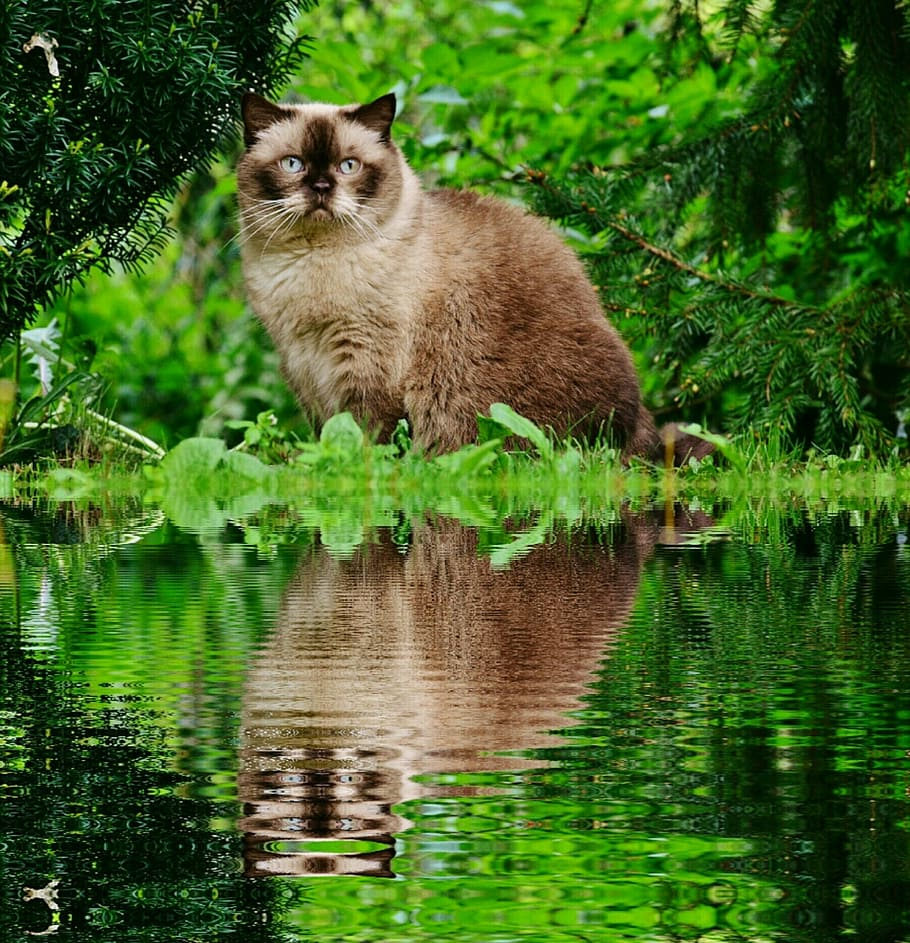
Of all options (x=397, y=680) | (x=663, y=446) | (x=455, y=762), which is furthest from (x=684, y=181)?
(x=455, y=762)

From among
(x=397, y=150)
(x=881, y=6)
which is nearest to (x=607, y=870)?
(x=397, y=150)

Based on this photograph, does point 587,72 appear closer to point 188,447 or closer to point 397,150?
point 397,150

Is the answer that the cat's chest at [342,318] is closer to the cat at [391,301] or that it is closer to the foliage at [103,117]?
the cat at [391,301]

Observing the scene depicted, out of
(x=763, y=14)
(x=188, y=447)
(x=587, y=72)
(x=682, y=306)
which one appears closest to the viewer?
(x=188, y=447)

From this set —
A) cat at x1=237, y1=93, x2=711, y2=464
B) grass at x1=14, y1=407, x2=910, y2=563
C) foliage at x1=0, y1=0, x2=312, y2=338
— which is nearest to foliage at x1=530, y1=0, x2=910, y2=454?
grass at x1=14, y1=407, x2=910, y2=563

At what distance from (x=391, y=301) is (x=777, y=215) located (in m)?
1.97

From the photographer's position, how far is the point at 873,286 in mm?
6293

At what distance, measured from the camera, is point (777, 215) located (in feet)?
20.1

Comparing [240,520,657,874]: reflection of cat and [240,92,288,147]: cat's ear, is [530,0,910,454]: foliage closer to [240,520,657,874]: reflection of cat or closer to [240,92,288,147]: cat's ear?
[240,92,288,147]: cat's ear

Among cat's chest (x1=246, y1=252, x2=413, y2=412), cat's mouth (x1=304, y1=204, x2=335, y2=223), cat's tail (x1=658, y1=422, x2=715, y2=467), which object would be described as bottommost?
cat's tail (x1=658, y1=422, x2=715, y2=467)

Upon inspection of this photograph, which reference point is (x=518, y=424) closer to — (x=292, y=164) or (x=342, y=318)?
(x=342, y=318)

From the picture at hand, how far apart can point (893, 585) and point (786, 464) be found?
2601mm

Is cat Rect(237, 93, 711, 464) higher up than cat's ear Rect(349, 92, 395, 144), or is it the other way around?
cat's ear Rect(349, 92, 395, 144)

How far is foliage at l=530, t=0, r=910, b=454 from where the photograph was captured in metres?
5.45
